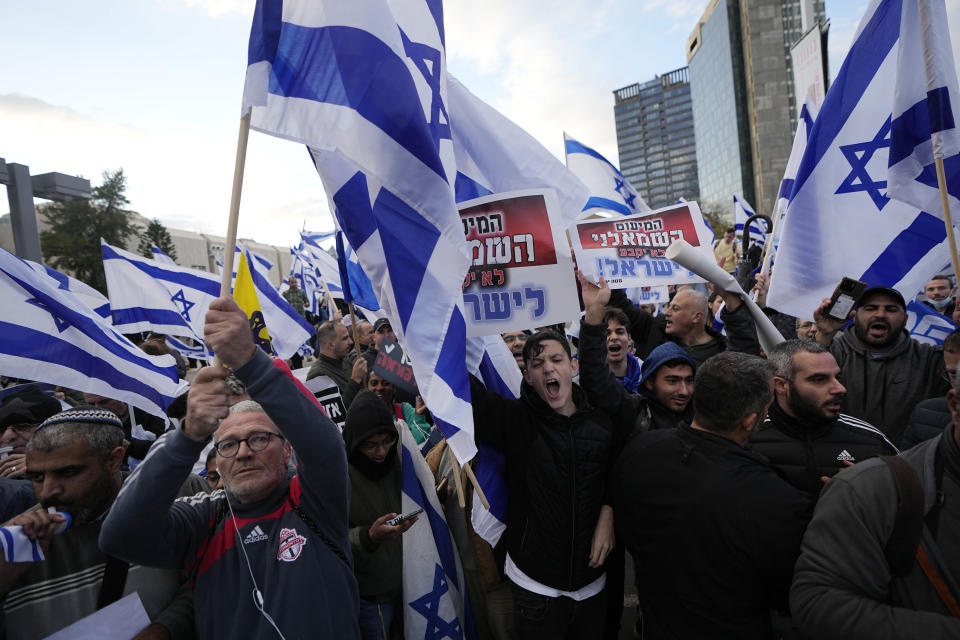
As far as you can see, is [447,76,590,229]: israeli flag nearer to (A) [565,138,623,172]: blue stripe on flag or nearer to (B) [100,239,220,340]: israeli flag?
(A) [565,138,623,172]: blue stripe on flag

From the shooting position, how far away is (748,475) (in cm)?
195

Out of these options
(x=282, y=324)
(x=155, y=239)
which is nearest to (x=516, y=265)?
(x=282, y=324)

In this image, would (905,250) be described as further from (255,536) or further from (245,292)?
(245,292)

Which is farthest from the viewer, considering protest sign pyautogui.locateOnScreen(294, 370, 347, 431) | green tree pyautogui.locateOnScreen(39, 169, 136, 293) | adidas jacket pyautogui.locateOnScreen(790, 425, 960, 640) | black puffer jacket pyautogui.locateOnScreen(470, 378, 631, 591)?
green tree pyautogui.locateOnScreen(39, 169, 136, 293)

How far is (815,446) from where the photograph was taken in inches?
88.7

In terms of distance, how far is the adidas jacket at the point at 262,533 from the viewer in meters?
1.68

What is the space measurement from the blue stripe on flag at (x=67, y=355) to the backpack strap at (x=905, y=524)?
3733mm

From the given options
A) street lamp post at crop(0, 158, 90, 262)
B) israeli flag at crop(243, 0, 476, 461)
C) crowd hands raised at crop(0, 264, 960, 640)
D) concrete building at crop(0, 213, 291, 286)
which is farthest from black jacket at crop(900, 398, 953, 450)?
concrete building at crop(0, 213, 291, 286)

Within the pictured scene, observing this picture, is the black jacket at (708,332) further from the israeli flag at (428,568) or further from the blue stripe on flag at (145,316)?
the blue stripe on flag at (145,316)

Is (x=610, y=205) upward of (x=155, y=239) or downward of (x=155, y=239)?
downward

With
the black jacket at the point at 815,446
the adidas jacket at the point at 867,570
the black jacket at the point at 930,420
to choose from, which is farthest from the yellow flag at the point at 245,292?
the black jacket at the point at 930,420

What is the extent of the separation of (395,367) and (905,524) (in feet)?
7.96

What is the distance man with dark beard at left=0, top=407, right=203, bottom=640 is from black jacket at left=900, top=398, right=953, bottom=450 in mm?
3182

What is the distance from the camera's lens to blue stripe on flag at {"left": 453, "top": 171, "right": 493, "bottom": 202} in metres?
3.17
